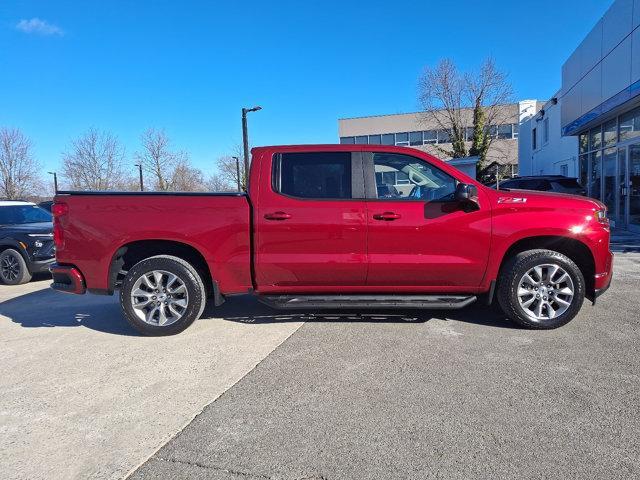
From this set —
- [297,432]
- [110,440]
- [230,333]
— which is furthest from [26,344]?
[297,432]

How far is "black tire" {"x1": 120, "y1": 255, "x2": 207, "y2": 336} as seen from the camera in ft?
14.8

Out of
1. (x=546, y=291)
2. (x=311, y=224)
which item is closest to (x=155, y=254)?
(x=311, y=224)

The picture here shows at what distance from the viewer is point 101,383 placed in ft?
11.4

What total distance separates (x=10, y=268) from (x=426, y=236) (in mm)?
7781

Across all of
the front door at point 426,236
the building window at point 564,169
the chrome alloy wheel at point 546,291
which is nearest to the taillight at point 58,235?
the front door at point 426,236

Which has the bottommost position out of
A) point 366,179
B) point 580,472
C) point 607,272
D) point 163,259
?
point 580,472

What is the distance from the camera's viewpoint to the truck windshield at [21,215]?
29.1ft

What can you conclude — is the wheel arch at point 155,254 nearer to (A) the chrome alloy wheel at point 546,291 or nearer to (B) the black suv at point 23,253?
(A) the chrome alloy wheel at point 546,291

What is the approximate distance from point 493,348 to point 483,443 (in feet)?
5.24

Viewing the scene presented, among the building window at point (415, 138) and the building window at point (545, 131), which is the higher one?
the building window at point (415, 138)

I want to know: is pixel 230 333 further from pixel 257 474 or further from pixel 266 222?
pixel 257 474

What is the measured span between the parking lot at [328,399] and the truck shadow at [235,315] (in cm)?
5

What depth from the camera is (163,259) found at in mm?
4535

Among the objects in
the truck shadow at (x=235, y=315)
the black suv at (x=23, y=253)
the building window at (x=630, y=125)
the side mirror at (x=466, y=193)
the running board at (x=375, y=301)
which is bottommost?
the truck shadow at (x=235, y=315)
